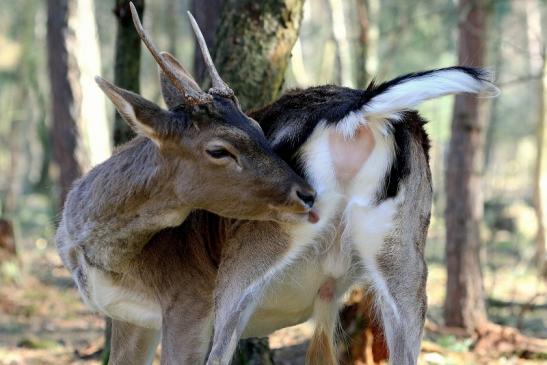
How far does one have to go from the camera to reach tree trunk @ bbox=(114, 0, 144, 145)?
6895 millimetres

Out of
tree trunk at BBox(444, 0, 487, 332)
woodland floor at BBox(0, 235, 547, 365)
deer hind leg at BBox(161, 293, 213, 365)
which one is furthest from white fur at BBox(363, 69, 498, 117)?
tree trunk at BBox(444, 0, 487, 332)

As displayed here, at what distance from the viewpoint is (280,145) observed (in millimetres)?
4738

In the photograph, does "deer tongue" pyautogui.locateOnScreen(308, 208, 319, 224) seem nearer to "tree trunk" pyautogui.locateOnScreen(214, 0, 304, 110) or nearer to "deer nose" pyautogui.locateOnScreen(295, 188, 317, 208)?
"deer nose" pyautogui.locateOnScreen(295, 188, 317, 208)

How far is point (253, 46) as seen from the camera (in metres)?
6.23

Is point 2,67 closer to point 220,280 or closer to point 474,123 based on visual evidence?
point 474,123

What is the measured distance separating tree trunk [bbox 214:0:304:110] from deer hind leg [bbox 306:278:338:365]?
1739 mm

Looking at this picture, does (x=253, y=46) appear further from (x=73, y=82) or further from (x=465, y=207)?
(x=465, y=207)

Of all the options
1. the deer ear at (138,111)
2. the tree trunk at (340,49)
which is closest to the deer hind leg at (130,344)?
the deer ear at (138,111)

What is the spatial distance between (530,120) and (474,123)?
3343 centimetres

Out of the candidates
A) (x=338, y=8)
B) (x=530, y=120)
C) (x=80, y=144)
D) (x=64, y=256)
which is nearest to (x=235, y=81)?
(x=64, y=256)

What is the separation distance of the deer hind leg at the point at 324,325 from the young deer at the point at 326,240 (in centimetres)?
2

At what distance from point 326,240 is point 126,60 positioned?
3.19 metres

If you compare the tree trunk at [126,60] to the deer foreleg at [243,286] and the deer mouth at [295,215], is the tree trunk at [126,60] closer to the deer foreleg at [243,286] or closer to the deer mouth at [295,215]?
the deer foreleg at [243,286]

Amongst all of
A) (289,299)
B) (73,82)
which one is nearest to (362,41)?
(73,82)
